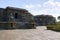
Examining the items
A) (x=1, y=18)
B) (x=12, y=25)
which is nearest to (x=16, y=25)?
(x=12, y=25)

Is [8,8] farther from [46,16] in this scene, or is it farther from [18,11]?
[46,16]

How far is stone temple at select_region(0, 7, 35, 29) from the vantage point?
36312mm

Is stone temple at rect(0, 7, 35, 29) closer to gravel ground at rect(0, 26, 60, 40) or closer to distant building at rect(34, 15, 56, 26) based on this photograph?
gravel ground at rect(0, 26, 60, 40)

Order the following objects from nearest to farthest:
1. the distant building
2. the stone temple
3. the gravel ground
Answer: the gravel ground < the stone temple < the distant building

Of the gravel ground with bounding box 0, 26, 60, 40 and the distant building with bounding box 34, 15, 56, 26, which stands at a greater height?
the gravel ground with bounding box 0, 26, 60, 40

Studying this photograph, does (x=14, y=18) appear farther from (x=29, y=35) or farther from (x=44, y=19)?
(x=44, y=19)

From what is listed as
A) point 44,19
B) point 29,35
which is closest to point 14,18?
point 29,35

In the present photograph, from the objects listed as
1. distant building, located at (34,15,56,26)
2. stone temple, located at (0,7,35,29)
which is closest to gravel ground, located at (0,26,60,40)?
stone temple, located at (0,7,35,29)

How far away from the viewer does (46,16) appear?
249ft

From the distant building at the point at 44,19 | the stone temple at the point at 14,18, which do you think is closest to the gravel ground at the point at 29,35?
the stone temple at the point at 14,18

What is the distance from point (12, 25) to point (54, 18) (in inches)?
1844

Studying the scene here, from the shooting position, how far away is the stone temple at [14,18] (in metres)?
36.3

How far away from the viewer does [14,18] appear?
141ft

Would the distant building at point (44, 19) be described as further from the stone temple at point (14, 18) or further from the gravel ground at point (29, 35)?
the gravel ground at point (29, 35)
